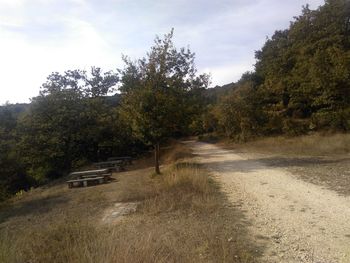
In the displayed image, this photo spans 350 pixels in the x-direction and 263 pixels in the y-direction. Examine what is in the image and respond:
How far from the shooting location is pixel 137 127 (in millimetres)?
15156

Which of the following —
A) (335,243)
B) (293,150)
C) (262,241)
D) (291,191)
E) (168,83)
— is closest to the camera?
(335,243)

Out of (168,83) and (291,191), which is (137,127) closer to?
(168,83)

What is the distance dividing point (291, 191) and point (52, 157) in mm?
21479

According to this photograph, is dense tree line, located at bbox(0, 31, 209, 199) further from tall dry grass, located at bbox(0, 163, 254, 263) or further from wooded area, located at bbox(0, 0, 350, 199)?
tall dry grass, located at bbox(0, 163, 254, 263)

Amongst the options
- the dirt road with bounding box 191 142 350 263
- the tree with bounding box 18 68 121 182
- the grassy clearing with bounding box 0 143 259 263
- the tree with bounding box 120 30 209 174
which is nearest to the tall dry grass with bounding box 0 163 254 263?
the grassy clearing with bounding box 0 143 259 263

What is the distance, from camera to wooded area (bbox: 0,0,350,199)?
16.4 meters

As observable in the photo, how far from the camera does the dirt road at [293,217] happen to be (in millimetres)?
5059

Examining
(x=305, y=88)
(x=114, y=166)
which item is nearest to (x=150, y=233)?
(x=114, y=166)

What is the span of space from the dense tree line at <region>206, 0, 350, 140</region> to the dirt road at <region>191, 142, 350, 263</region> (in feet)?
57.3

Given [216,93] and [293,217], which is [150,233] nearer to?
[293,217]

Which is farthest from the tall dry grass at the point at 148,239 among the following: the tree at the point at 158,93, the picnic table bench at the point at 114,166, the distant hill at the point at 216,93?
the distant hill at the point at 216,93

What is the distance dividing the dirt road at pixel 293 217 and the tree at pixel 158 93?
5262mm

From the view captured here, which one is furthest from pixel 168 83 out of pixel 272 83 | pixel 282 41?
pixel 282 41

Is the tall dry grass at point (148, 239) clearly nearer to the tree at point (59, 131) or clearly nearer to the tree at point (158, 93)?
the tree at point (158, 93)
